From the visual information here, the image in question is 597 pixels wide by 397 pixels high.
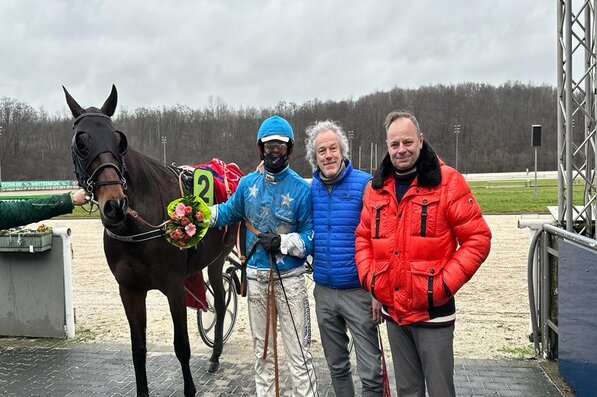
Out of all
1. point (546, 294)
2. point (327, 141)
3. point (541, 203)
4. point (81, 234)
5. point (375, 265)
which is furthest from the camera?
point (541, 203)

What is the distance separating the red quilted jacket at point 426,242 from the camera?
2.38 metres

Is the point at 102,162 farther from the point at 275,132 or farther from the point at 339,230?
the point at 339,230

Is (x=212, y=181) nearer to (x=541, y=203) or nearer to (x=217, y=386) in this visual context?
(x=217, y=386)

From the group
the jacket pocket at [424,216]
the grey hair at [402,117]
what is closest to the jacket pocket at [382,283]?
the jacket pocket at [424,216]

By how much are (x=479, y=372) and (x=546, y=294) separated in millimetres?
943

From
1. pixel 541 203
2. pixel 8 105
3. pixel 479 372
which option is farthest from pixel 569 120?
pixel 8 105

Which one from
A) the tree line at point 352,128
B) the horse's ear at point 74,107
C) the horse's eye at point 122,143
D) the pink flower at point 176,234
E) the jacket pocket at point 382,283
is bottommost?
the jacket pocket at point 382,283

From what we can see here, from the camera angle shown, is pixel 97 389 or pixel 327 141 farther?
pixel 97 389

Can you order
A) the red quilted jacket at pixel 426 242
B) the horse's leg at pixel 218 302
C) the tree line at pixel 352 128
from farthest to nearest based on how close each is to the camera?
1. the tree line at pixel 352 128
2. the horse's leg at pixel 218 302
3. the red quilted jacket at pixel 426 242

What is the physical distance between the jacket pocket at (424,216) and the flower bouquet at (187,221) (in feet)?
4.53

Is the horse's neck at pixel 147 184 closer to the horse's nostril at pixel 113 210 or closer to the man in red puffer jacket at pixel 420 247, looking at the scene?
the horse's nostril at pixel 113 210

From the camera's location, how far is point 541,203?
19078 mm

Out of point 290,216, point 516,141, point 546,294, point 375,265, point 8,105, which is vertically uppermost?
point 8,105

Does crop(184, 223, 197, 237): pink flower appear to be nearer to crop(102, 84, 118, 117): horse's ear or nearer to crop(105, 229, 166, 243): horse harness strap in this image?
crop(105, 229, 166, 243): horse harness strap
